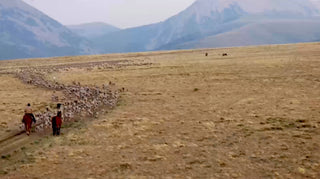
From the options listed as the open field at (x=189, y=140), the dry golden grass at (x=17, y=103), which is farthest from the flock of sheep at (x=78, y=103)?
the open field at (x=189, y=140)

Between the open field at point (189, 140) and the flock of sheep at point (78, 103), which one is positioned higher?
the flock of sheep at point (78, 103)

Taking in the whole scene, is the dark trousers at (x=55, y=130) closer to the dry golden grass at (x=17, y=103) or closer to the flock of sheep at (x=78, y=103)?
the flock of sheep at (x=78, y=103)

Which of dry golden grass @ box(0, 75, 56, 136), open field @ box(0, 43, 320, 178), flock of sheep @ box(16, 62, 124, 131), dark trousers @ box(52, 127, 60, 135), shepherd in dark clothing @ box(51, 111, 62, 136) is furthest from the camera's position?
flock of sheep @ box(16, 62, 124, 131)

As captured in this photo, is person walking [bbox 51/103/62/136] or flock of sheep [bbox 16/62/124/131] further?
flock of sheep [bbox 16/62/124/131]

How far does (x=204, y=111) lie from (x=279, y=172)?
42.5ft

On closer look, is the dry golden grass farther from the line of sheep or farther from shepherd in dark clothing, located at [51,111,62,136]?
shepherd in dark clothing, located at [51,111,62,136]

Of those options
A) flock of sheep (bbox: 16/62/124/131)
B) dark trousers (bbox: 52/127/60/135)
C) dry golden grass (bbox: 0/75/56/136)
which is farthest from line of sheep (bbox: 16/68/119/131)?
dark trousers (bbox: 52/127/60/135)

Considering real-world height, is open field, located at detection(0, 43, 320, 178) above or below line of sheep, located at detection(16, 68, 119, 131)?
below

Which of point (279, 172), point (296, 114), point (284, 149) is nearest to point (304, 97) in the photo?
point (296, 114)

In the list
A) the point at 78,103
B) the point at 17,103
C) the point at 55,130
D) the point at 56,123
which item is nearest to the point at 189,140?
the point at 56,123

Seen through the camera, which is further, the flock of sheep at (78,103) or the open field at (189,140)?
the flock of sheep at (78,103)

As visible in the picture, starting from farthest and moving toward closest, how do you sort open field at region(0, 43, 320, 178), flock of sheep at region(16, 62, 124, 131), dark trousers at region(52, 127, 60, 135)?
flock of sheep at region(16, 62, 124, 131) → dark trousers at region(52, 127, 60, 135) → open field at region(0, 43, 320, 178)

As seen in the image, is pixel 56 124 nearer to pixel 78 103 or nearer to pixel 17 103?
pixel 78 103

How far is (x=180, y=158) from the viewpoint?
58.8 ft
